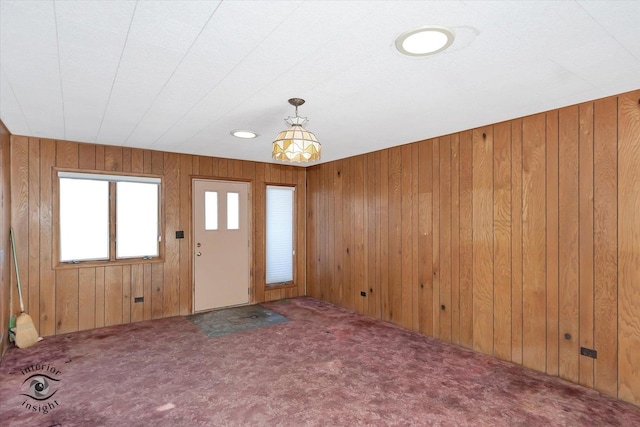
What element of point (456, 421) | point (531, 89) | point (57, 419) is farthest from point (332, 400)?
point (531, 89)

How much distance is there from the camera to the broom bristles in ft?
11.5

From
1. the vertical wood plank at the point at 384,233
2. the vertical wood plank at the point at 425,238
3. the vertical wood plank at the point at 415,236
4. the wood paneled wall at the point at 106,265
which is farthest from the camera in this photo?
the vertical wood plank at the point at 384,233

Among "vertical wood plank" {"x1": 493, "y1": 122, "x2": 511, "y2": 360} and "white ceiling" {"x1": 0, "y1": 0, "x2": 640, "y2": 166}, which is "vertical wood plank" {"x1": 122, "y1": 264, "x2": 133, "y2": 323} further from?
"vertical wood plank" {"x1": 493, "y1": 122, "x2": 511, "y2": 360}

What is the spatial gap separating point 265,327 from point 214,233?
1689 millimetres

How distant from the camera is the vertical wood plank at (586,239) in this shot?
2711mm

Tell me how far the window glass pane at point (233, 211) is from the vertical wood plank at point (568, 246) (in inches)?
165

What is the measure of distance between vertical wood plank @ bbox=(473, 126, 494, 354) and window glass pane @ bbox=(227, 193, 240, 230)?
3.45 meters

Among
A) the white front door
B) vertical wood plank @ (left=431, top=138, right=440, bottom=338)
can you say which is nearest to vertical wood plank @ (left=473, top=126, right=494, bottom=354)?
vertical wood plank @ (left=431, top=138, right=440, bottom=338)

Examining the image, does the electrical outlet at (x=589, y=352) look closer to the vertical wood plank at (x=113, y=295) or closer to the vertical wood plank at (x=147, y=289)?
the vertical wood plank at (x=147, y=289)

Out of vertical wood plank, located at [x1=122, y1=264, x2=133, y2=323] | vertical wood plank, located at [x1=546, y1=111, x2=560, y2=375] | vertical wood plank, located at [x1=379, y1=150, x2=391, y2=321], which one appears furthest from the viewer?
vertical wood plank, located at [x1=379, y1=150, x2=391, y2=321]

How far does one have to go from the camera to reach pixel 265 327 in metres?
4.28

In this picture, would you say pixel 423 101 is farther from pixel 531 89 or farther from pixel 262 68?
pixel 262 68

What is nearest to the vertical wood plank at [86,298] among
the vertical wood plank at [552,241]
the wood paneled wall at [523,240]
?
the wood paneled wall at [523,240]

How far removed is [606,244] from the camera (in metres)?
2.64
